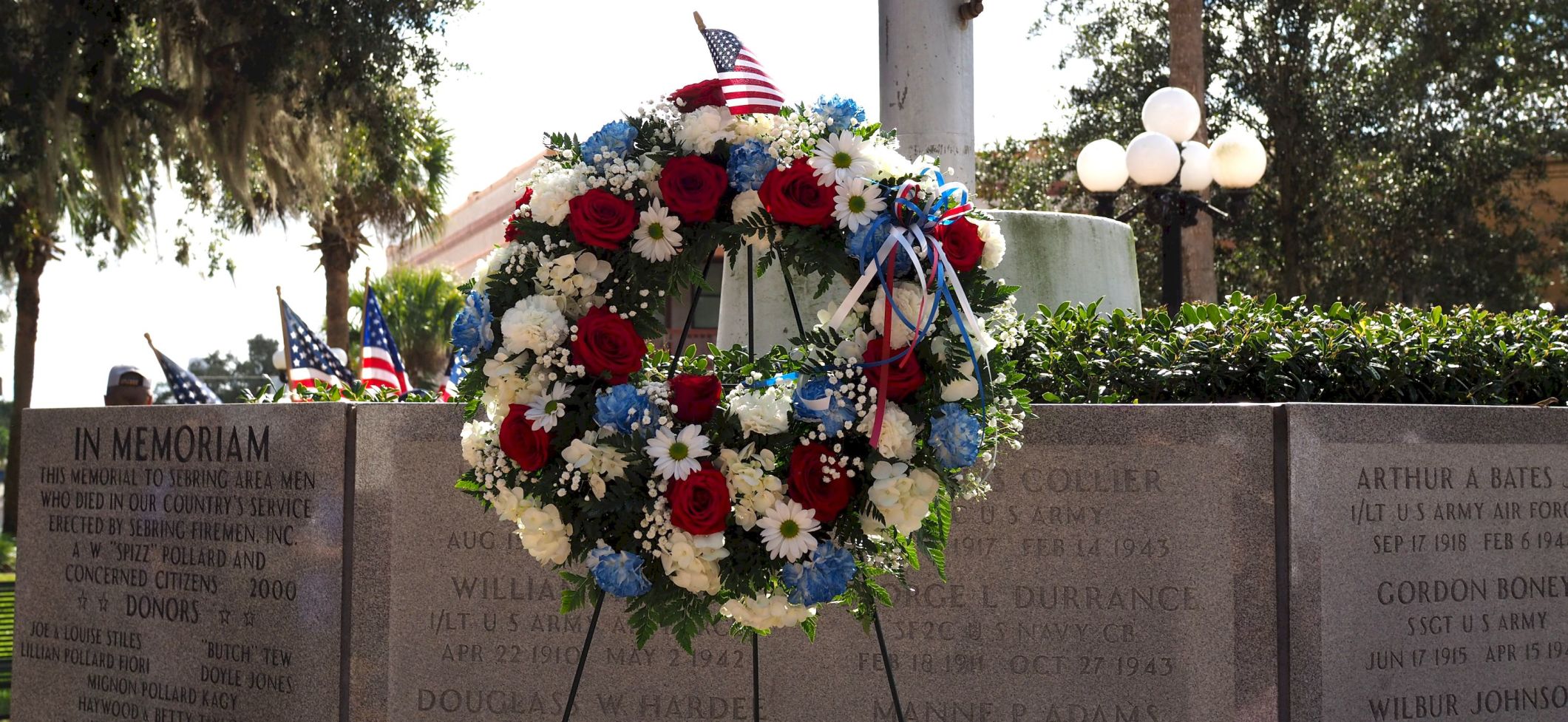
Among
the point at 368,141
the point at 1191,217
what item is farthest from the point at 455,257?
the point at 1191,217

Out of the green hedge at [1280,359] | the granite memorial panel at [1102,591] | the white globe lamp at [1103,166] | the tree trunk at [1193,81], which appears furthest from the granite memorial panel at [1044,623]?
the tree trunk at [1193,81]

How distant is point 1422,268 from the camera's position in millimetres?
20188

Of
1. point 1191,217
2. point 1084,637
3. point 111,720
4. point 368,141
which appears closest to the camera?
point 1084,637

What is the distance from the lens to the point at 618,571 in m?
3.67

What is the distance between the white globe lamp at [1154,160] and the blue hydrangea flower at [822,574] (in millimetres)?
9010

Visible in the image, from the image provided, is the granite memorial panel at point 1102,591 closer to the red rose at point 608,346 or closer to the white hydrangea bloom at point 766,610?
the white hydrangea bloom at point 766,610

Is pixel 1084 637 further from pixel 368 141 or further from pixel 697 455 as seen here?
pixel 368 141

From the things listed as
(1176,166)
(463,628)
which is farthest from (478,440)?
(1176,166)

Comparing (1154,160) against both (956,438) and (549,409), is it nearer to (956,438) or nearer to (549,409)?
(956,438)

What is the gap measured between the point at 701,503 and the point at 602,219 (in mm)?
782

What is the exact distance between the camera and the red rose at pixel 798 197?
369 cm

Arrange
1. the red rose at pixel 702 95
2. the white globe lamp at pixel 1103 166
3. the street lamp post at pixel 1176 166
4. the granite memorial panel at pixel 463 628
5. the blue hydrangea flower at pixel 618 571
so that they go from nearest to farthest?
the blue hydrangea flower at pixel 618 571 → the red rose at pixel 702 95 → the granite memorial panel at pixel 463 628 → the street lamp post at pixel 1176 166 → the white globe lamp at pixel 1103 166

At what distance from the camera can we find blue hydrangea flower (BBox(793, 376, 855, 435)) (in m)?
3.60

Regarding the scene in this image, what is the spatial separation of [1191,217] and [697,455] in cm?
982
